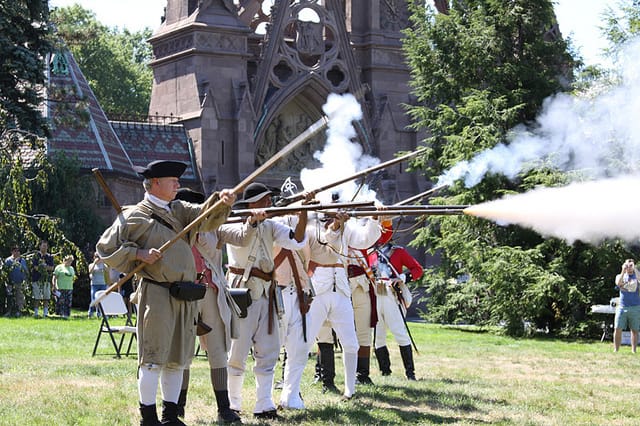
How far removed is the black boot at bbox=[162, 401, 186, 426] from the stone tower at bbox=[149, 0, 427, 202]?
28826mm

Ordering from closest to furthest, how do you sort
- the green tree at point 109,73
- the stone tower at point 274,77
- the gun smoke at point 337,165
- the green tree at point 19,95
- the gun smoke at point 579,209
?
the gun smoke at point 579,209, the gun smoke at point 337,165, the green tree at point 19,95, the stone tower at point 274,77, the green tree at point 109,73

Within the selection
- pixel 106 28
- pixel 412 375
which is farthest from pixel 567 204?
pixel 106 28

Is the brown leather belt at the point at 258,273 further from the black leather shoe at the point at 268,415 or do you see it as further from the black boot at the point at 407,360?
the black boot at the point at 407,360

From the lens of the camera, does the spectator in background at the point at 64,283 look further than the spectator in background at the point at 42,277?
Yes

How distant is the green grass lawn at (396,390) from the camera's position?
36.8 feet

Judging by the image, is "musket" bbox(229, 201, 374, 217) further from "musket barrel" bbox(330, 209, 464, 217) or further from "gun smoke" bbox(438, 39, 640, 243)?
"gun smoke" bbox(438, 39, 640, 243)

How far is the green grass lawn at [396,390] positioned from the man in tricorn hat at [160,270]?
2.88 ft

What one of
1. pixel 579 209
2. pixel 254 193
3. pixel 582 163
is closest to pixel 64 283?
pixel 582 163

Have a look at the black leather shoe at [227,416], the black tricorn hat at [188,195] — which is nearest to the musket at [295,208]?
the black tricorn hat at [188,195]

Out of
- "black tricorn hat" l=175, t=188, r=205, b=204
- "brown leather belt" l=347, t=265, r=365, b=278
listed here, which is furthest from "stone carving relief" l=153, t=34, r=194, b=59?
"black tricorn hat" l=175, t=188, r=205, b=204

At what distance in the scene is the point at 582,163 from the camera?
25594mm

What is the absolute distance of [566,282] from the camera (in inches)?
1086

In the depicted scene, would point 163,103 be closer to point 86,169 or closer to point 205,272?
point 86,169

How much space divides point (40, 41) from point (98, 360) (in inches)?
343
